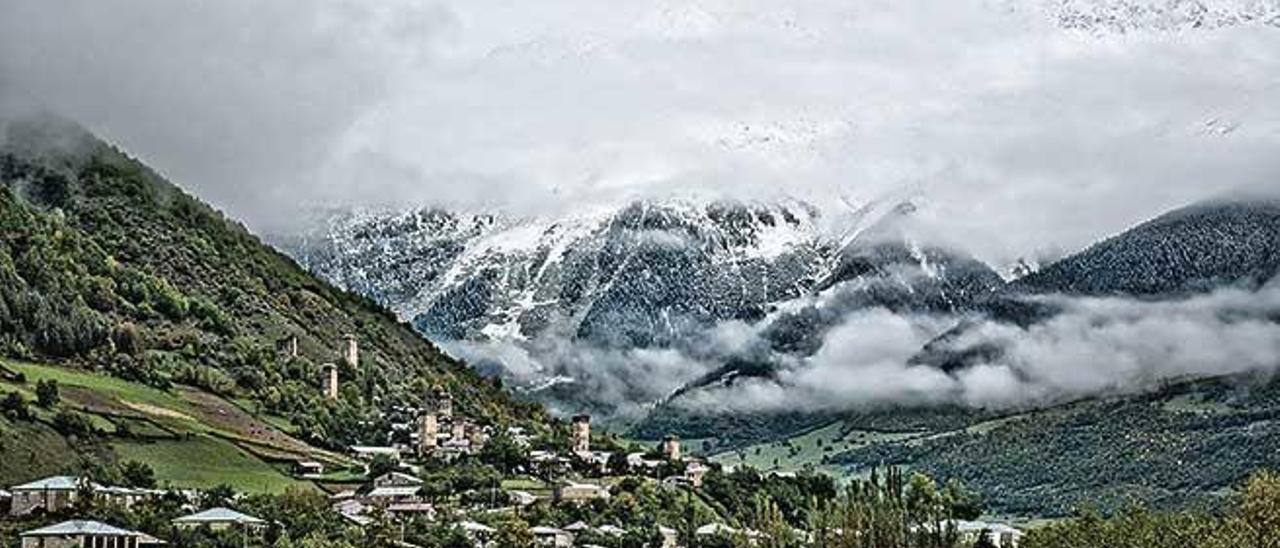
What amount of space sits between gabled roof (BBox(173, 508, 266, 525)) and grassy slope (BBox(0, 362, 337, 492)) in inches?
788

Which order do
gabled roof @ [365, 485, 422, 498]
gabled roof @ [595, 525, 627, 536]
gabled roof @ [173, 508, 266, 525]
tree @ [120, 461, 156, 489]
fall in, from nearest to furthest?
gabled roof @ [173, 508, 266, 525], tree @ [120, 461, 156, 489], gabled roof @ [595, 525, 627, 536], gabled roof @ [365, 485, 422, 498]

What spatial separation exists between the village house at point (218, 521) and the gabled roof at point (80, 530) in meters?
8.63

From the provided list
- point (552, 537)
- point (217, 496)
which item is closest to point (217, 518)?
point (217, 496)

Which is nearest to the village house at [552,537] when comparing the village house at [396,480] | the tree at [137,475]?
the village house at [396,480]

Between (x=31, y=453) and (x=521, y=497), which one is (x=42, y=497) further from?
(x=521, y=497)

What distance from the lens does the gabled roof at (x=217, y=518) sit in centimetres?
13700

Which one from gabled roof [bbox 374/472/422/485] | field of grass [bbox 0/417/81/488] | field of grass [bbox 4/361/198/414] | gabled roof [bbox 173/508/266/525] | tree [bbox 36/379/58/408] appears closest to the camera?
gabled roof [bbox 173/508/266/525]

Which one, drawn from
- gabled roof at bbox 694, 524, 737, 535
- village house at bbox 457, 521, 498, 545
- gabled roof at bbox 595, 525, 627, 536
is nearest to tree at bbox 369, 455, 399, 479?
gabled roof at bbox 595, 525, 627, 536

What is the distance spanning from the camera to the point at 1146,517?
146 meters

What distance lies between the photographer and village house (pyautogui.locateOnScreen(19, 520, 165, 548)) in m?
124

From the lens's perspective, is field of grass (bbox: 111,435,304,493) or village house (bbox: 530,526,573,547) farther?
field of grass (bbox: 111,435,304,493)

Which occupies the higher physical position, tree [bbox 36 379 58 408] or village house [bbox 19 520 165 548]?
tree [bbox 36 379 58 408]

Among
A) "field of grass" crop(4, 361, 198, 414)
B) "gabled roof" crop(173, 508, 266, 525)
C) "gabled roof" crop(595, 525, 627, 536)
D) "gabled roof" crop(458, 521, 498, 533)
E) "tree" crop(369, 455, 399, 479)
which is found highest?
"field of grass" crop(4, 361, 198, 414)

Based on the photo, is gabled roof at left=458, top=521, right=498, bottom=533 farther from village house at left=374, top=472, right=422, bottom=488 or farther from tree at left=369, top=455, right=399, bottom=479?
tree at left=369, top=455, right=399, bottom=479
